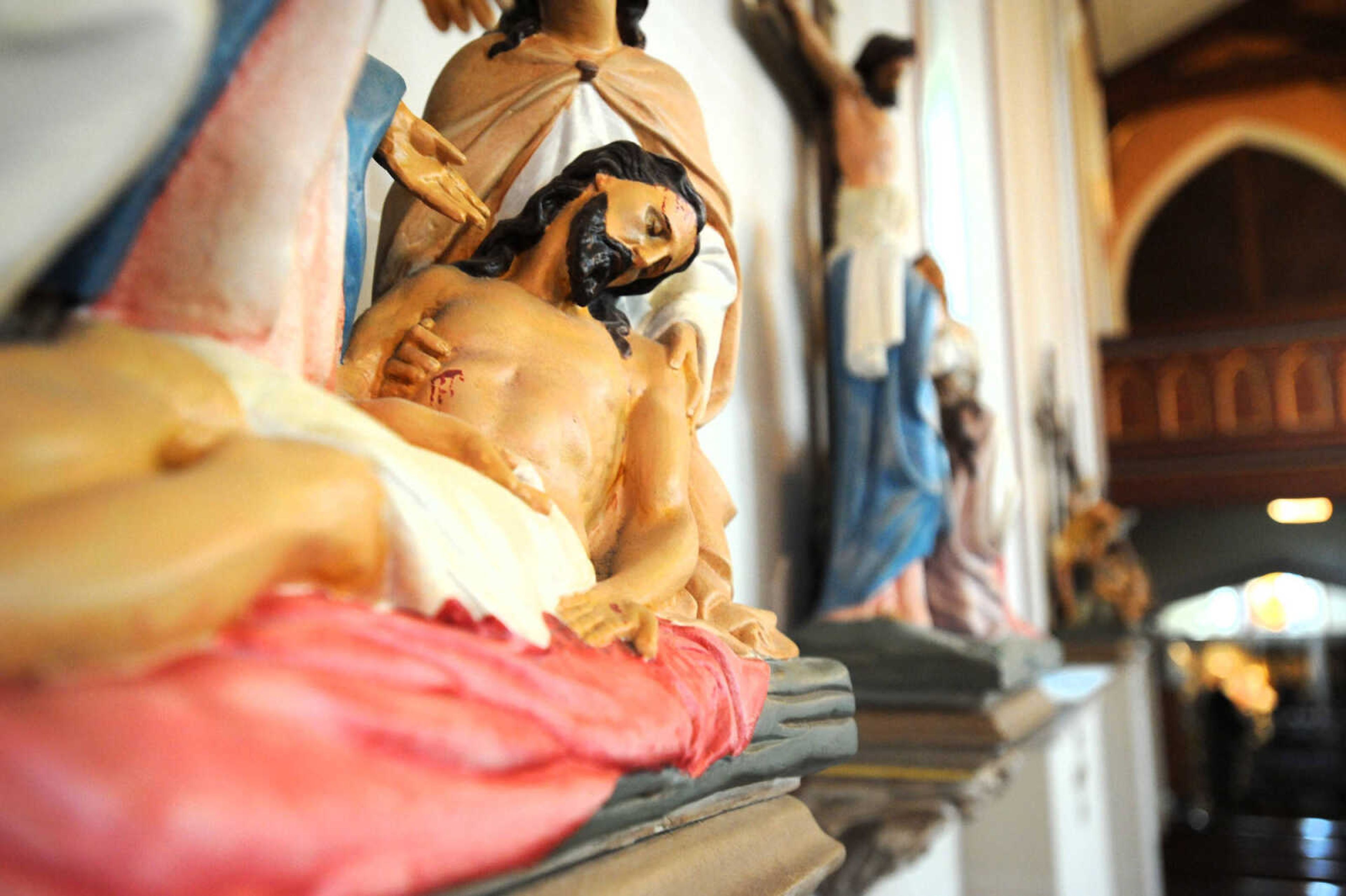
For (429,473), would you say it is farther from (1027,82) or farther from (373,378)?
(1027,82)

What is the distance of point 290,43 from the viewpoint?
2.40 feet

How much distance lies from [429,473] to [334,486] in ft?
0.51

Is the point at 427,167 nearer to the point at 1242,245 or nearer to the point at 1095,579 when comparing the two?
the point at 1095,579

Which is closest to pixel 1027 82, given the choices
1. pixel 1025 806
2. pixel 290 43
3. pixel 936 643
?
pixel 1025 806

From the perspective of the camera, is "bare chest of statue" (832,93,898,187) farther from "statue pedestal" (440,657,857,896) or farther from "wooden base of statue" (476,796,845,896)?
"wooden base of statue" (476,796,845,896)

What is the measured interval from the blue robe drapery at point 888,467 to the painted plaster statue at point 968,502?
0.25ft

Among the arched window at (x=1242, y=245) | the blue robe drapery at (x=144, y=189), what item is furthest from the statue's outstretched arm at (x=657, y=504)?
the arched window at (x=1242, y=245)

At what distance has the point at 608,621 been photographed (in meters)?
0.92

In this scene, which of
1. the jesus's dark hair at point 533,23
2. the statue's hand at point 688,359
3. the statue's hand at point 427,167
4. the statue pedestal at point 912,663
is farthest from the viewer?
the statue pedestal at point 912,663

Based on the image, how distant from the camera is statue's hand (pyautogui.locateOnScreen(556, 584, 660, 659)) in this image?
880 mm

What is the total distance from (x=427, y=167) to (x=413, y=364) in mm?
177

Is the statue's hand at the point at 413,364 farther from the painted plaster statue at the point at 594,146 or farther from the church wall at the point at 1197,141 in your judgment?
the church wall at the point at 1197,141

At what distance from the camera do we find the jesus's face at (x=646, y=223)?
1.20 m

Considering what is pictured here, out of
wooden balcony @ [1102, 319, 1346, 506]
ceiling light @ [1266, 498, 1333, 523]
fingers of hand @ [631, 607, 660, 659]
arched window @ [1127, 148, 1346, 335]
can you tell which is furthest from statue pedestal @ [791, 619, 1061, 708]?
arched window @ [1127, 148, 1346, 335]
